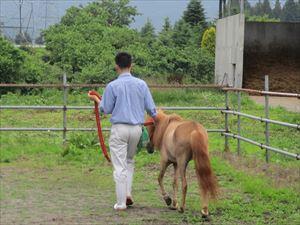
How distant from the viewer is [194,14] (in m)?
47.2

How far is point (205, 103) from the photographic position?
18438mm

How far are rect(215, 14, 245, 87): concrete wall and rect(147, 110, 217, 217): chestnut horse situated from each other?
18.1 meters

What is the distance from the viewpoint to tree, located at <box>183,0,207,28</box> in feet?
154

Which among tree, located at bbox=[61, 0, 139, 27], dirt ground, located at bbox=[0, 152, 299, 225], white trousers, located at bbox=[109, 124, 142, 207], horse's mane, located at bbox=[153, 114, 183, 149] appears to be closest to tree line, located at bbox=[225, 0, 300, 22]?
tree, located at bbox=[61, 0, 139, 27]

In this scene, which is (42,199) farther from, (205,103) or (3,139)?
(205,103)

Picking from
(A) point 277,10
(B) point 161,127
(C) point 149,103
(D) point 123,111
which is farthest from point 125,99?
(A) point 277,10

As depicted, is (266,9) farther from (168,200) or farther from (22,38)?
(168,200)

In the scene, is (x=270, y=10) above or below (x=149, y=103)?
above

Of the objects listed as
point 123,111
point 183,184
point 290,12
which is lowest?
point 183,184

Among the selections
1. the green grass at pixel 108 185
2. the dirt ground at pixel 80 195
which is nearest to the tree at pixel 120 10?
the green grass at pixel 108 185

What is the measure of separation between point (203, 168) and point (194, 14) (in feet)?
137

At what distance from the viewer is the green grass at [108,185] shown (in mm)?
6512

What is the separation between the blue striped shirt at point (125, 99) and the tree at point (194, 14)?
40.2 meters

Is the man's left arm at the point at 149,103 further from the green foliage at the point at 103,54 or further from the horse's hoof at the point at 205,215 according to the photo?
the green foliage at the point at 103,54
